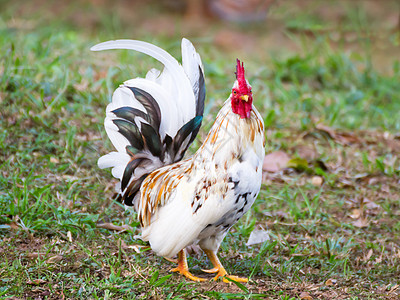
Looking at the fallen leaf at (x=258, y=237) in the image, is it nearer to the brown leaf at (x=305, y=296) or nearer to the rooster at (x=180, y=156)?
the rooster at (x=180, y=156)

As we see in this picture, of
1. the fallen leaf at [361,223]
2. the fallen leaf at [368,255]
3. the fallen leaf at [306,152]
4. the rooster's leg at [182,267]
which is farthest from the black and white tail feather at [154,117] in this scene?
the fallen leaf at [306,152]

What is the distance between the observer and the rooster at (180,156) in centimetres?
304

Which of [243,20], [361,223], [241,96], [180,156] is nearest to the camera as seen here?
[241,96]

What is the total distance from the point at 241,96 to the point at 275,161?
2101 mm

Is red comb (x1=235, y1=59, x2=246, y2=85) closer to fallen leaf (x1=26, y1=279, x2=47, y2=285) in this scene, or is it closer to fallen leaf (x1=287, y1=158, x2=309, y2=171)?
fallen leaf (x1=26, y1=279, x2=47, y2=285)

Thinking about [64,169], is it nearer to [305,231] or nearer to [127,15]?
[305,231]

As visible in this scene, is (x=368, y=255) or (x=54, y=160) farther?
(x=54, y=160)

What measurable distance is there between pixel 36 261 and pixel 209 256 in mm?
1055

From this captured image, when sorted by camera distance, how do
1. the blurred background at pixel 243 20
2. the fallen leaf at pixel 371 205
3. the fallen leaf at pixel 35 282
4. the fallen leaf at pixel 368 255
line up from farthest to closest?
the blurred background at pixel 243 20
the fallen leaf at pixel 371 205
the fallen leaf at pixel 368 255
the fallen leaf at pixel 35 282

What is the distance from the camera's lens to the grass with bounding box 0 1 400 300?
3.33m

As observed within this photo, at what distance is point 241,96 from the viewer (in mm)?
2996

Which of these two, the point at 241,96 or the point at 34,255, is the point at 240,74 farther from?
the point at 34,255

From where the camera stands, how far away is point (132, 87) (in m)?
3.46

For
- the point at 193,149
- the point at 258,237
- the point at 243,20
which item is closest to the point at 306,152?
the point at 193,149
